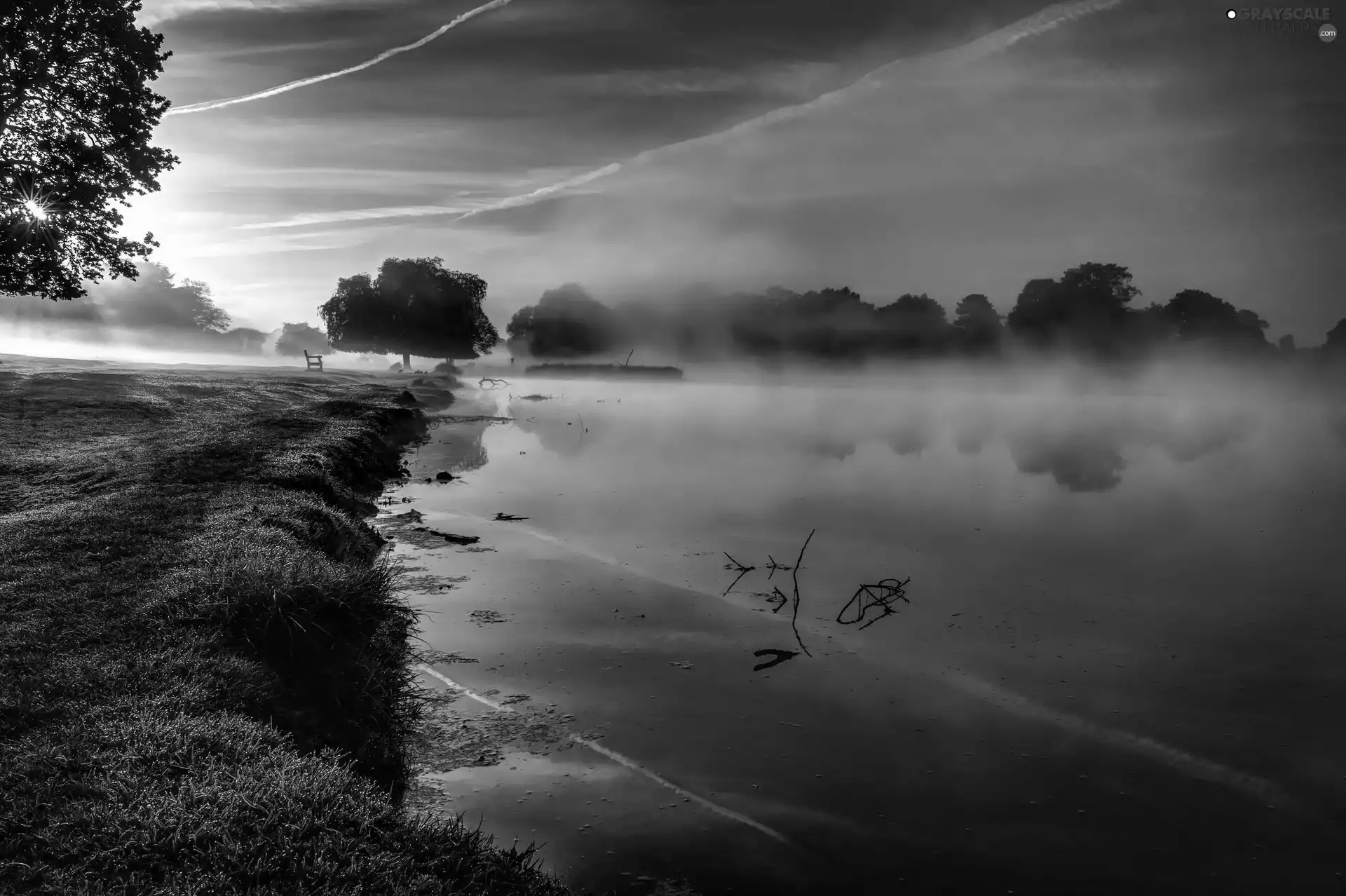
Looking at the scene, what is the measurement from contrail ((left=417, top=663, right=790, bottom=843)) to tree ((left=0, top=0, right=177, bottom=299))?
28.0 m

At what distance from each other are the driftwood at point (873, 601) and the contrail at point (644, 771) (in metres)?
6.34

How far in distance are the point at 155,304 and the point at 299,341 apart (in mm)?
39915

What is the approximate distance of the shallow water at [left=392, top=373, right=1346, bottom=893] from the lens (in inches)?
295

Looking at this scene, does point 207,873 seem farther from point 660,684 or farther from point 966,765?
point 966,765

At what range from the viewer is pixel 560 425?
50.1 m

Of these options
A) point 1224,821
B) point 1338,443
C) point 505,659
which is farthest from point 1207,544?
point 1338,443

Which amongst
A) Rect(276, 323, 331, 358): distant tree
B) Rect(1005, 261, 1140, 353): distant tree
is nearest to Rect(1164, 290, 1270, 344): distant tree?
Rect(1005, 261, 1140, 353): distant tree

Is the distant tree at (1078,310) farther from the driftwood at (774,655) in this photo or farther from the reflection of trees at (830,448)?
the driftwood at (774,655)

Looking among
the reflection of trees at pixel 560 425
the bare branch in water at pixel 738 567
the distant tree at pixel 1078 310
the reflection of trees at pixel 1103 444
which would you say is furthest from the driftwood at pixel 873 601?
the distant tree at pixel 1078 310

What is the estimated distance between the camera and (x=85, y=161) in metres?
27.5

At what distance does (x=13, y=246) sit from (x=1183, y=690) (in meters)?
36.3

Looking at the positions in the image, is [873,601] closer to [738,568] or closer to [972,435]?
[738,568]

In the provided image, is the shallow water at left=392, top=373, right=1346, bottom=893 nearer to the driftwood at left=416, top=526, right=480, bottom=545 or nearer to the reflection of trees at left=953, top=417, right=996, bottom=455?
the driftwood at left=416, top=526, right=480, bottom=545

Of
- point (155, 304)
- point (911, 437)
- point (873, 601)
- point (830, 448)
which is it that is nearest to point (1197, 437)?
point (911, 437)
